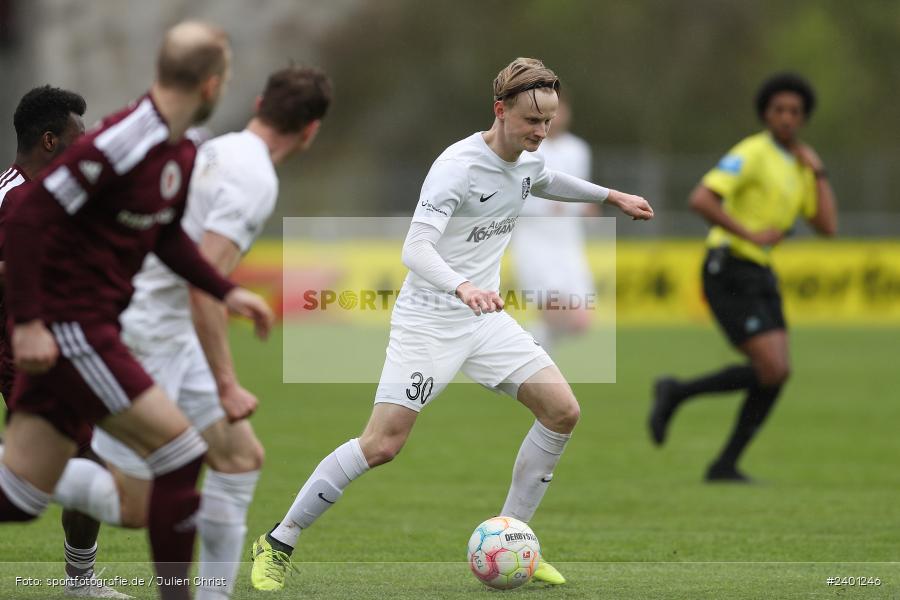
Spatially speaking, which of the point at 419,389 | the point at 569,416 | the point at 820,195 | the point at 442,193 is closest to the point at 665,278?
the point at 820,195

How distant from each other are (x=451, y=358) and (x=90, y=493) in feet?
6.25

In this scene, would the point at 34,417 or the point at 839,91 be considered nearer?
the point at 34,417

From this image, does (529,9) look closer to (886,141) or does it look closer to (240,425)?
(886,141)

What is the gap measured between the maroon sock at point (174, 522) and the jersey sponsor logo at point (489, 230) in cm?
206

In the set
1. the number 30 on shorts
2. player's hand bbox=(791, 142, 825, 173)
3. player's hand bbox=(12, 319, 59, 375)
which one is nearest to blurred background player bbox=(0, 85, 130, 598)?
the number 30 on shorts

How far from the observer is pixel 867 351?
67.1ft

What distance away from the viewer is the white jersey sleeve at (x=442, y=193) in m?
6.02

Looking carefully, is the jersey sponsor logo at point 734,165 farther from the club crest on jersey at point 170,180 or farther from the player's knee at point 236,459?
the club crest on jersey at point 170,180

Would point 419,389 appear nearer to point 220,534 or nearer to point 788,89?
point 220,534

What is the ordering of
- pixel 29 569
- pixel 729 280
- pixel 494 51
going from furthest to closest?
pixel 494 51, pixel 729 280, pixel 29 569

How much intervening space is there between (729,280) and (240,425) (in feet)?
17.7

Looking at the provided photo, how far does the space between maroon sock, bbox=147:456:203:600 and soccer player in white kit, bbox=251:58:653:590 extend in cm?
135

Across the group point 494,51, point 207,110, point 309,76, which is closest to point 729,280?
point 309,76

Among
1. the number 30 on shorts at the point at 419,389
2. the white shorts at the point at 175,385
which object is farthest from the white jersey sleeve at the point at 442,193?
the white shorts at the point at 175,385
